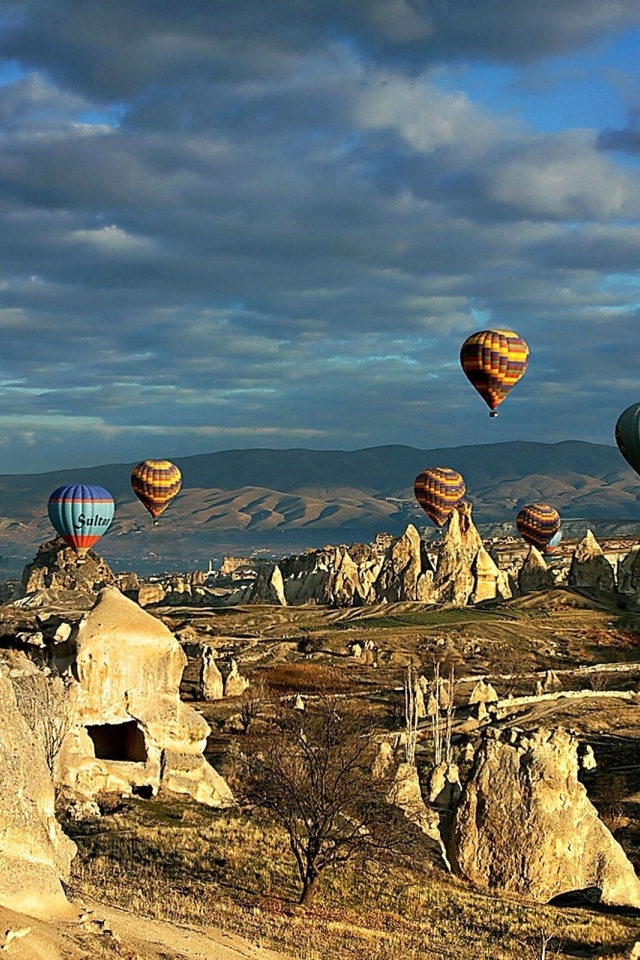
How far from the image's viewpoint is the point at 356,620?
94250 mm

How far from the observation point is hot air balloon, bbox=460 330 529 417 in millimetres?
86812

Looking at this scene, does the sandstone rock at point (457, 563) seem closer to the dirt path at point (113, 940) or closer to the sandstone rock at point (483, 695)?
the sandstone rock at point (483, 695)

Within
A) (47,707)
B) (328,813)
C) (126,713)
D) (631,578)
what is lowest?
(328,813)

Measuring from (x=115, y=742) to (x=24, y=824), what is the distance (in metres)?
15.7

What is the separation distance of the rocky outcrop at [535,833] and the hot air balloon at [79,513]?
95.6m

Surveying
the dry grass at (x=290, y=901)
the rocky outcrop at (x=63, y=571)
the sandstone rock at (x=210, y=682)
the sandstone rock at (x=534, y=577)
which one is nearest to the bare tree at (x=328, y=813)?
the dry grass at (x=290, y=901)

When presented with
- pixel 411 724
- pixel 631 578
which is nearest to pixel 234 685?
pixel 411 724

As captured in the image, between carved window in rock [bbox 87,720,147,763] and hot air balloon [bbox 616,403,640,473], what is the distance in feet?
181

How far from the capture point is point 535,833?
85.4 feet

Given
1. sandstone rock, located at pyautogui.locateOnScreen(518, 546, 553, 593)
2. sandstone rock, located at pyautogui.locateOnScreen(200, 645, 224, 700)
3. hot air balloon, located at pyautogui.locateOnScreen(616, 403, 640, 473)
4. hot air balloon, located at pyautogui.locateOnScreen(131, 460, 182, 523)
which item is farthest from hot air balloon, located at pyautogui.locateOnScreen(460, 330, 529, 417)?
hot air balloon, located at pyautogui.locateOnScreen(131, 460, 182, 523)

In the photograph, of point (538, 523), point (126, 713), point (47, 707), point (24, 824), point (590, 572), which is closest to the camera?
point (24, 824)

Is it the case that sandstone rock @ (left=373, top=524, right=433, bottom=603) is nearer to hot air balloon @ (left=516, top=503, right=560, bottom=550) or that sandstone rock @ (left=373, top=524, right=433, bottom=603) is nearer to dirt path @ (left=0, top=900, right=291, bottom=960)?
hot air balloon @ (left=516, top=503, right=560, bottom=550)

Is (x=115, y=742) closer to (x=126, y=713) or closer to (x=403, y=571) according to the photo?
(x=126, y=713)

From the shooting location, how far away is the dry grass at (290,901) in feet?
66.6
